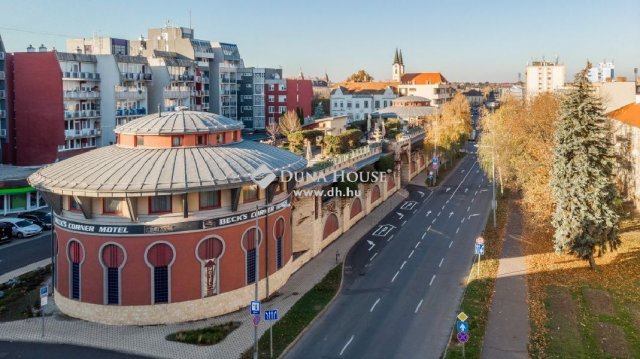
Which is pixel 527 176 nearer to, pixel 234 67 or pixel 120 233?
pixel 120 233

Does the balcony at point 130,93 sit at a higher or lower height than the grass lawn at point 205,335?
higher

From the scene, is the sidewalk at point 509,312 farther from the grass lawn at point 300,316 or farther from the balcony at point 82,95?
the balcony at point 82,95

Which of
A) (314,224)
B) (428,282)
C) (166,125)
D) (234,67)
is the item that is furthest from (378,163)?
(234,67)

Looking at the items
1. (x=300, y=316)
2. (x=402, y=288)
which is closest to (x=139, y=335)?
(x=300, y=316)

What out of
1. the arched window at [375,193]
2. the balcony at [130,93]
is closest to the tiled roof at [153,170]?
the arched window at [375,193]

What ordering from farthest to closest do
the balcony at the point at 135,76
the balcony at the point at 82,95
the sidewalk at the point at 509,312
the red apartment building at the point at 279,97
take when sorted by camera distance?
the red apartment building at the point at 279,97
the balcony at the point at 135,76
the balcony at the point at 82,95
the sidewalk at the point at 509,312

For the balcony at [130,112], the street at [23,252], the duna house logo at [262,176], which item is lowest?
the street at [23,252]

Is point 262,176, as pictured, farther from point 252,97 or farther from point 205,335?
point 252,97

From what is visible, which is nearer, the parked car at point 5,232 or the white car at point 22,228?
the parked car at point 5,232

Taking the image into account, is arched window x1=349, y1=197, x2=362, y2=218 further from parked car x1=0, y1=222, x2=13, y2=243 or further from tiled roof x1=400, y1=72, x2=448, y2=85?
tiled roof x1=400, y1=72, x2=448, y2=85
